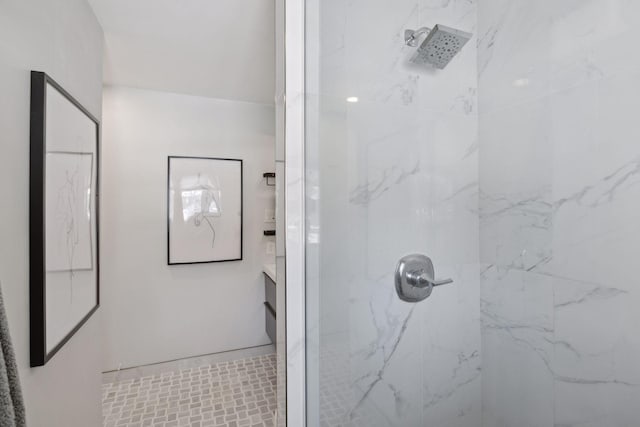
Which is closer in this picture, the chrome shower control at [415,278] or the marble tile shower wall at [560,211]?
the marble tile shower wall at [560,211]

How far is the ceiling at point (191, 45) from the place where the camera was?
145 centimetres

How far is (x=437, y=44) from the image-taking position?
96cm

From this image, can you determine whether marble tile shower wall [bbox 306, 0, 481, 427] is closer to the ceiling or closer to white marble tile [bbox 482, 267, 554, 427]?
white marble tile [bbox 482, 267, 554, 427]

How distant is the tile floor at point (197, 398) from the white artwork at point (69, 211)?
112 centimetres

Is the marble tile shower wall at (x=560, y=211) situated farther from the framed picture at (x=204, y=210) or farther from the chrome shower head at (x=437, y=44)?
the framed picture at (x=204, y=210)

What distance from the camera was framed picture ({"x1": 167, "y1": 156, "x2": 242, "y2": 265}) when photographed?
2.40 m

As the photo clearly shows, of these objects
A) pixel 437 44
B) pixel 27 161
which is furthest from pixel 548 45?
pixel 27 161

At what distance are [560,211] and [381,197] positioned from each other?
0.52 meters

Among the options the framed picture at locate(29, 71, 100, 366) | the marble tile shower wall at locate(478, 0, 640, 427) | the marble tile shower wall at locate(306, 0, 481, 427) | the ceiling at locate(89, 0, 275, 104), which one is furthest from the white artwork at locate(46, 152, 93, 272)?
the marble tile shower wall at locate(478, 0, 640, 427)

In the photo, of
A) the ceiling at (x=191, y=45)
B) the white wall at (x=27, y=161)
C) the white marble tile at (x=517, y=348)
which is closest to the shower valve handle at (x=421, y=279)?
the white marble tile at (x=517, y=348)

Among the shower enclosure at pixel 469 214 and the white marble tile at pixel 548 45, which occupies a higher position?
the white marble tile at pixel 548 45

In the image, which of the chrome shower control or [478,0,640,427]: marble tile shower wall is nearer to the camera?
[478,0,640,427]: marble tile shower wall

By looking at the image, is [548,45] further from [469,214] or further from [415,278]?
[415,278]

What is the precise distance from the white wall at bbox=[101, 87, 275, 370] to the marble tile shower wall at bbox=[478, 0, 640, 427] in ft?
6.49
